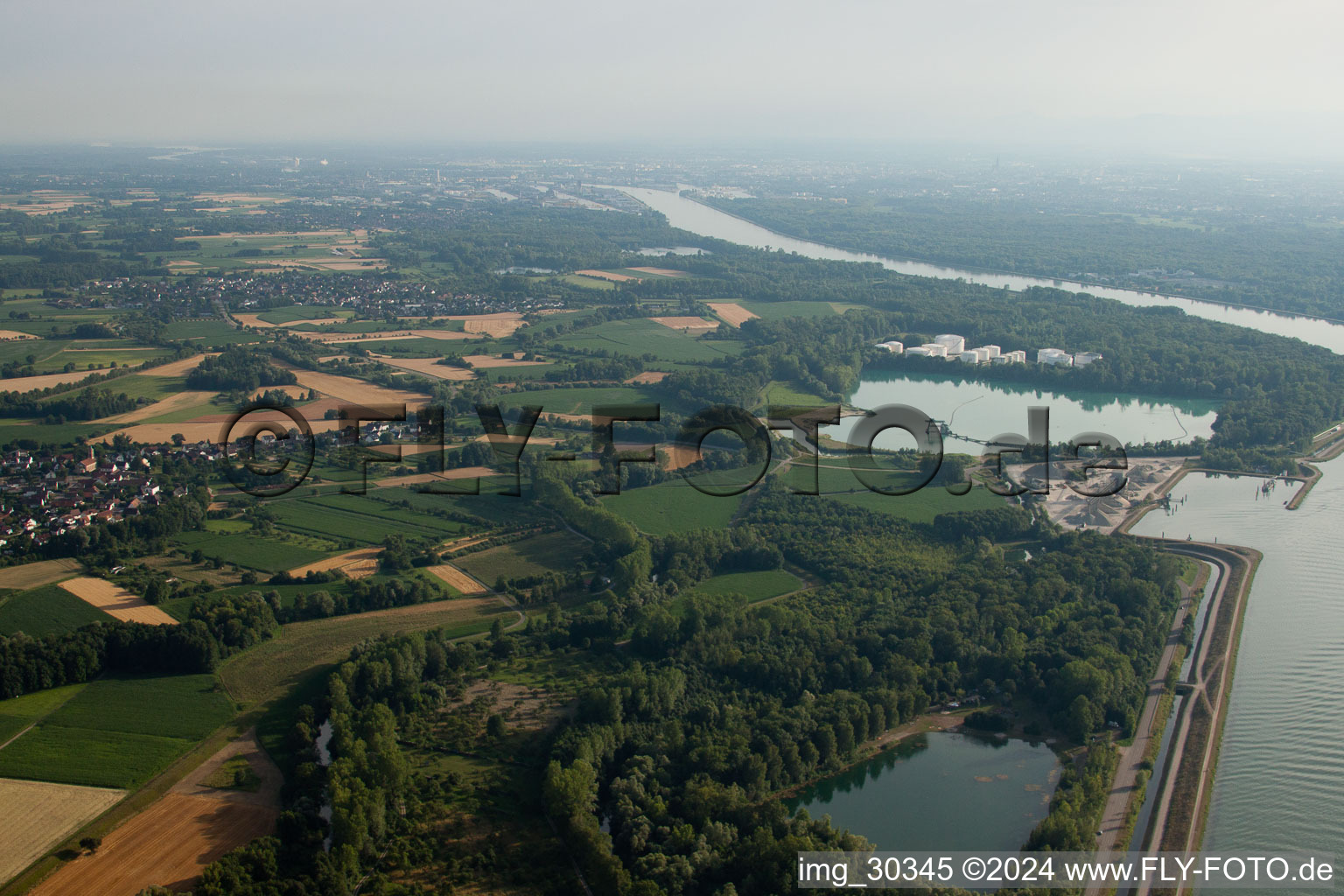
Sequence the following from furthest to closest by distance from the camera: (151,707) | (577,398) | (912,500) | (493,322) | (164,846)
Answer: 1. (493,322)
2. (577,398)
3. (912,500)
4. (151,707)
5. (164,846)

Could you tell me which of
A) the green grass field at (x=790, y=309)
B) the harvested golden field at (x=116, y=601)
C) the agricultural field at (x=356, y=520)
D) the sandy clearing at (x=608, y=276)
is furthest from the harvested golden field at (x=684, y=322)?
the harvested golden field at (x=116, y=601)

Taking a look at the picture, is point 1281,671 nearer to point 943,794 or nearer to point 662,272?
point 943,794

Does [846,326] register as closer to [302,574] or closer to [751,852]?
[302,574]

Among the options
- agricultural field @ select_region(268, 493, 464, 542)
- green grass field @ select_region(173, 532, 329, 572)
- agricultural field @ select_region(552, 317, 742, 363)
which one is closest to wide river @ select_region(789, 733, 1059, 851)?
agricultural field @ select_region(268, 493, 464, 542)

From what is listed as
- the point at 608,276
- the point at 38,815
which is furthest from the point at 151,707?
the point at 608,276

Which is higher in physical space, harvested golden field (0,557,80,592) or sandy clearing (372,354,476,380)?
sandy clearing (372,354,476,380)

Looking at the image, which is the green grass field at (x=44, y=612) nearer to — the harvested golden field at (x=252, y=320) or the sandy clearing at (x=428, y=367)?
the sandy clearing at (x=428, y=367)

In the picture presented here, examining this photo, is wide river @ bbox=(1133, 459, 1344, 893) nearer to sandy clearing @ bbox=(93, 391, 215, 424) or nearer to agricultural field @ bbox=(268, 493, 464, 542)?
agricultural field @ bbox=(268, 493, 464, 542)
